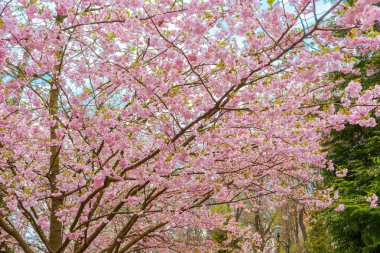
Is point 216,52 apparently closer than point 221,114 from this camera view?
Yes

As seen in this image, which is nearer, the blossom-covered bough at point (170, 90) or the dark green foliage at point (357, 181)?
the blossom-covered bough at point (170, 90)

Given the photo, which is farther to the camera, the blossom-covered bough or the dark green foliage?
the dark green foliage

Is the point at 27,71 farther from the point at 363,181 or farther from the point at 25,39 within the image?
the point at 363,181

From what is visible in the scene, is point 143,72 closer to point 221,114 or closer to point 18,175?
point 221,114

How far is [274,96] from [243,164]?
46.7 inches

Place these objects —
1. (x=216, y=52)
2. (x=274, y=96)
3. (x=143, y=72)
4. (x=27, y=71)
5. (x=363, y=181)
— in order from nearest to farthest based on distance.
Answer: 1. (x=216, y=52)
2. (x=143, y=72)
3. (x=27, y=71)
4. (x=274, y=96)
5. (x=363, y=181)

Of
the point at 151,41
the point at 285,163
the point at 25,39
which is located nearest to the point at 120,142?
the point at 151,41

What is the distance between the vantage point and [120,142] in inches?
183

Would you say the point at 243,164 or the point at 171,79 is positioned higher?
the point at 171,79

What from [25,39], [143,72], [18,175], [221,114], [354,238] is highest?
[25,39]

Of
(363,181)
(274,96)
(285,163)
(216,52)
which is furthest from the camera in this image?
(363,181)

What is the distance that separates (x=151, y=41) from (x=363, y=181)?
7.89 meters

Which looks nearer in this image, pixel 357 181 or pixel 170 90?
pixel 170 90

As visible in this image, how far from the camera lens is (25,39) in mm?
3965
